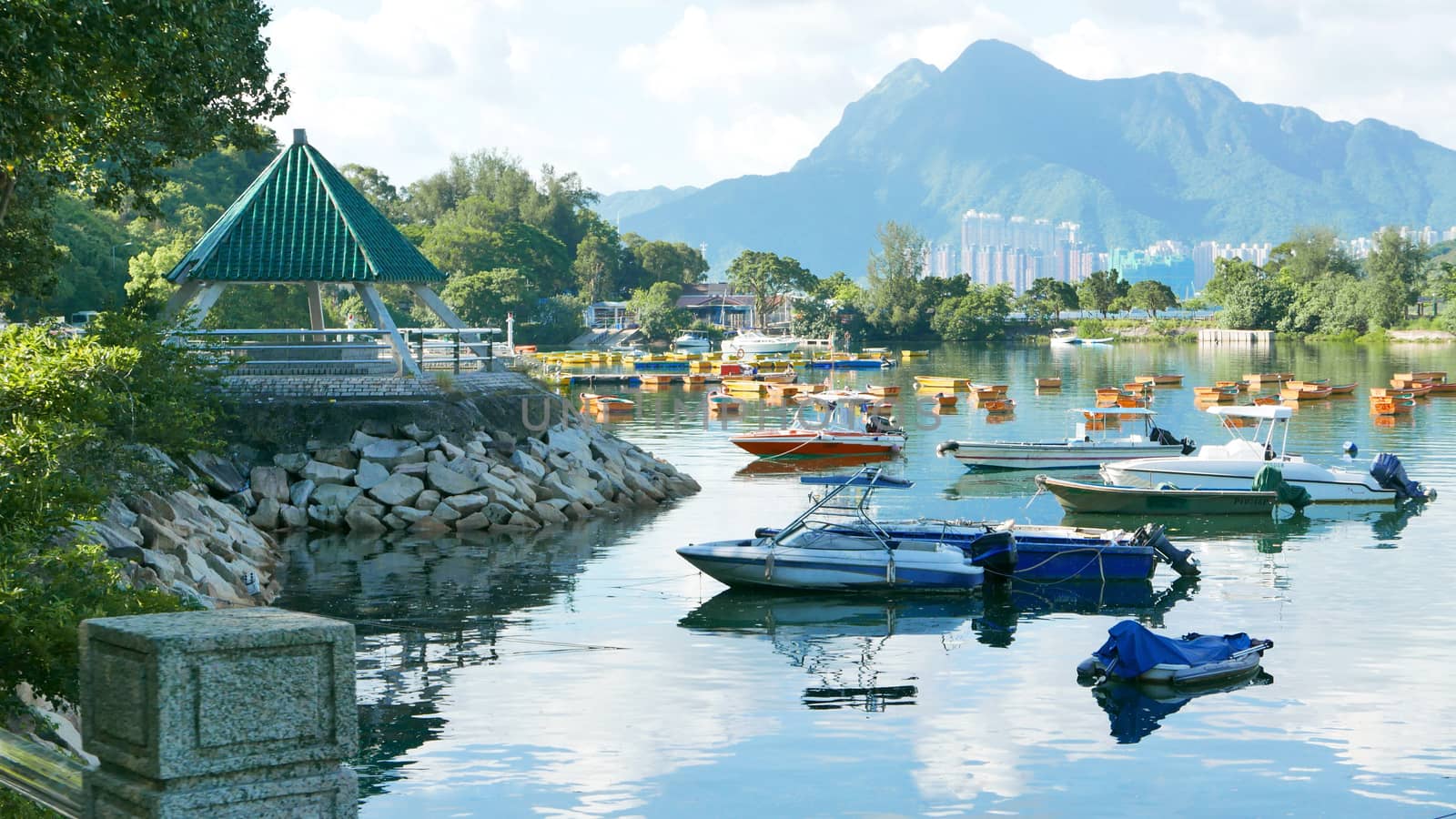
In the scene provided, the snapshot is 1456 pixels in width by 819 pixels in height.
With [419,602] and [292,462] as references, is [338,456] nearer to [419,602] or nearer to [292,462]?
[292,462]

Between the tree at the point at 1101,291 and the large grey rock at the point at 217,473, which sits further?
the tree at the point at 1101,291

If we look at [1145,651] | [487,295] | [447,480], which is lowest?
[1145,651]

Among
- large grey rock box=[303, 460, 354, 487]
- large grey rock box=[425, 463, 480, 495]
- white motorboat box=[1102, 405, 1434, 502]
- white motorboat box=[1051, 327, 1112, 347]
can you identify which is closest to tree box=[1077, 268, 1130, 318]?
white motorboat box=[1051, 327, 1112, 347]

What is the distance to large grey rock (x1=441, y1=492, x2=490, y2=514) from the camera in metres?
34.1

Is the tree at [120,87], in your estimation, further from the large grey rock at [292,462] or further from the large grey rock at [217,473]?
the large grey rock at [292,462]

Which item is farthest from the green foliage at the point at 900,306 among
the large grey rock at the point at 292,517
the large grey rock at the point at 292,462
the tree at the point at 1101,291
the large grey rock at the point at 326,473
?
the large grey rock at the point at 292,517

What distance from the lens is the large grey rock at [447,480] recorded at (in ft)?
113

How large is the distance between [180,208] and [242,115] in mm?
78267

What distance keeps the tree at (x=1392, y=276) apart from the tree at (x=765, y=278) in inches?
2461

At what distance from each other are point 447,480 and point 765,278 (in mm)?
144560

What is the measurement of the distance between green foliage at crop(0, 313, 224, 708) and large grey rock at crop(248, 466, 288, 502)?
444 cm

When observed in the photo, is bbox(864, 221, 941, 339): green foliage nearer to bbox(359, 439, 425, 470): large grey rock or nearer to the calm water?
the calm water

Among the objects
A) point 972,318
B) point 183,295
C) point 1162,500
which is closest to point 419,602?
point 183,295

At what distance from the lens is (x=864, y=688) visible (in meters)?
21.4
